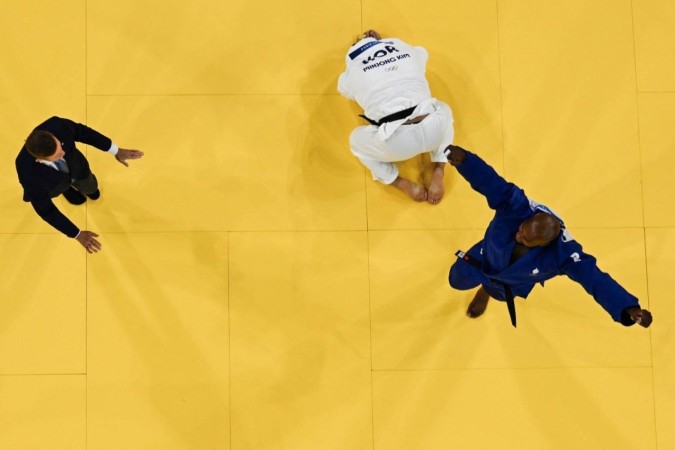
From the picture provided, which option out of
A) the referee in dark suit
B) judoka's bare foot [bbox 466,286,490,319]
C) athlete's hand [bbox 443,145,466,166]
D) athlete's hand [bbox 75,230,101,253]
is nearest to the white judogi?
athlete's hand [bbox 443,145,466,166]

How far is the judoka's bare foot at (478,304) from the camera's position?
3389mm

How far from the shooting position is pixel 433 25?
12.0 feet

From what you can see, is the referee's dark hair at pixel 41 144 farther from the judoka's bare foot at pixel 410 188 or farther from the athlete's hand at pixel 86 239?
the judoka's bare foot at pixel 410 188

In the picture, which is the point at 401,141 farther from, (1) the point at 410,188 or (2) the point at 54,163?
(2) the point at 54,163

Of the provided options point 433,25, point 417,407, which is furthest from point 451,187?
point 417,407

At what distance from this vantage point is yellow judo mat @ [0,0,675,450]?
3480 mm

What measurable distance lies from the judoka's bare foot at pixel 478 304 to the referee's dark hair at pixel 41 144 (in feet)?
7.63

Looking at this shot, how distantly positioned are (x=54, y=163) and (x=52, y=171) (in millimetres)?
43

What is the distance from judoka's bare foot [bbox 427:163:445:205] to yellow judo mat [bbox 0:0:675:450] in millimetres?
106

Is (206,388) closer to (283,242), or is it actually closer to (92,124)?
(283,242)

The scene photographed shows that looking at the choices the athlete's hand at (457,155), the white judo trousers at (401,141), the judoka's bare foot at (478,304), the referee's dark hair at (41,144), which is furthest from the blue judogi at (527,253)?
the referee's dark hair at (41,144)

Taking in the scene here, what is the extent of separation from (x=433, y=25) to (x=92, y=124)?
2166 mm

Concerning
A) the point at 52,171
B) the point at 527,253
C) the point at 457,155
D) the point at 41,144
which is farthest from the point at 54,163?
the point at 527,253

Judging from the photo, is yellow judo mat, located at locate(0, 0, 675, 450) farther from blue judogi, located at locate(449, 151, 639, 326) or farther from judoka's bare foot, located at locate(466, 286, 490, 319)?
blue judogi, located at locate(449, 151, 639, 326)
